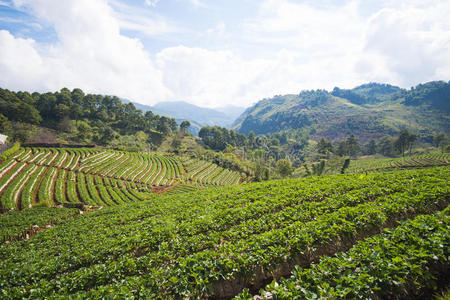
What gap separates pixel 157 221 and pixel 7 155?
5850 centimetres

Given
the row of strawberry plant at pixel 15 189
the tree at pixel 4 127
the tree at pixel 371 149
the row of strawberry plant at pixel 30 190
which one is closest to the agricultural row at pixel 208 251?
the row of strawberry plant at pixel 15 189

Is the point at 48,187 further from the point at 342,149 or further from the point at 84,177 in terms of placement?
the point at 342,149

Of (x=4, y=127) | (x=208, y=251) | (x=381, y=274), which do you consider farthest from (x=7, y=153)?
(x=381, y=274)

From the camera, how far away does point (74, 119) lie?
10806 centimetres

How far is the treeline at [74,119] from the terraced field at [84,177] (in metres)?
28.7

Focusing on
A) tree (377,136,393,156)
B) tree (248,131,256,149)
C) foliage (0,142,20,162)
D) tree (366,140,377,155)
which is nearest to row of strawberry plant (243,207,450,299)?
foliage (0,142,20,162)

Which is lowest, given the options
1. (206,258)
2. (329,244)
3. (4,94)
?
(206,258)

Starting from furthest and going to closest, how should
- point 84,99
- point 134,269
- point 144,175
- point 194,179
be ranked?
point 84,99 < point 194,179 < point 144,175 < point 134,269

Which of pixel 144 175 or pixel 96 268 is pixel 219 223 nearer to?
pixel 96 268

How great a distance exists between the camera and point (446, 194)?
12.3m

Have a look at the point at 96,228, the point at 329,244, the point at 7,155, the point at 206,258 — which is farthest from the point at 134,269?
the point at 7,155

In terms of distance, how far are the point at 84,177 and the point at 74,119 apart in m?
86.1

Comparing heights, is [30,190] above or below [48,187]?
above

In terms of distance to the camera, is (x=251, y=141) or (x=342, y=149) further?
(x=251, y=141)
